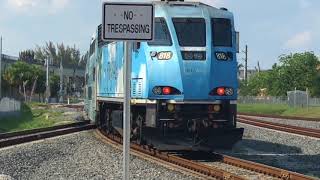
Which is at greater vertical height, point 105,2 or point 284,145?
point 105,2

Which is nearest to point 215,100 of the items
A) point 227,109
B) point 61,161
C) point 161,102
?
point 227,109

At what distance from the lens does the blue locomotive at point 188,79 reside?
14.3 meters

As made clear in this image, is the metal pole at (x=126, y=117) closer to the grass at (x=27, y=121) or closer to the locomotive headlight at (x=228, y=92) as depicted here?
the locomotive headlight at (x=228, y=92)

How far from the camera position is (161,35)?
579 inches

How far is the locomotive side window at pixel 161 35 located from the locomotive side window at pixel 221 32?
1.14 m

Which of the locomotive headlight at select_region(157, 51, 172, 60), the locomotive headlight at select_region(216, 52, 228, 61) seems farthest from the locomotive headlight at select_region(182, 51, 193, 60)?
the locomotive headlight at select_region(216, 52, 228, 61)

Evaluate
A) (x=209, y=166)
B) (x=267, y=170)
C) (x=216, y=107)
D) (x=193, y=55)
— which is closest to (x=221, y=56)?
(x=193, y=55)

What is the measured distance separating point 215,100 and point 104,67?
5.72 metres

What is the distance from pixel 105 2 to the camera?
6988mm

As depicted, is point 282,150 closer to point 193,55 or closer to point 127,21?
point 193,55

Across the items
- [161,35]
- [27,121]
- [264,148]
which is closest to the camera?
[161,35]

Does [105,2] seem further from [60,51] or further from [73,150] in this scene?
[60,51]

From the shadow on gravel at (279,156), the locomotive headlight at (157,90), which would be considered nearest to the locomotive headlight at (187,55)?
the locomotive headlight at (157,90)

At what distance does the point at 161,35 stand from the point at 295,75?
84567 millimetres
